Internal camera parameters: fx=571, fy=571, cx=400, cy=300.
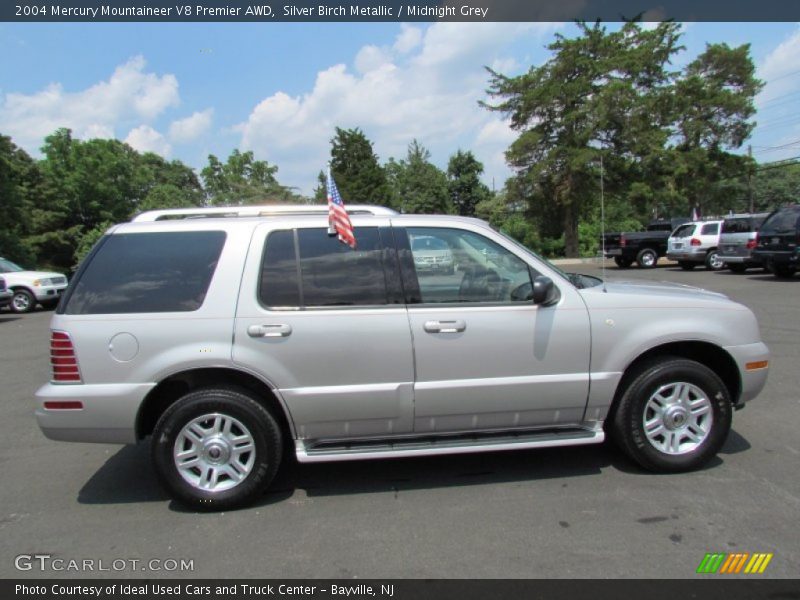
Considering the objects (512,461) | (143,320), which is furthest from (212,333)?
(512,461)

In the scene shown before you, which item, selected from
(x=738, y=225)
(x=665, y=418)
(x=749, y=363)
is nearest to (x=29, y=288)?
(x=665, y=418)

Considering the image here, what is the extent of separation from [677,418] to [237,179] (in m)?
56.4

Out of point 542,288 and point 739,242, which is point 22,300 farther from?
point 739,242

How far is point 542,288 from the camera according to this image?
12.0ft

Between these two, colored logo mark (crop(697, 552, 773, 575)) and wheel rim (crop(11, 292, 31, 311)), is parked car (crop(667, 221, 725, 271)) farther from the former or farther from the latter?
wheel rim (crop(11, 292, 31, 311))

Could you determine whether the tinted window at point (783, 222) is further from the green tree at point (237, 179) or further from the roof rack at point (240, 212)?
the green tree at point (237, 179)

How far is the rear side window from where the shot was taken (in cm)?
360

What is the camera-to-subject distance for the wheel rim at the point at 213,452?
358cm

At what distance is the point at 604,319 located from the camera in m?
3.83

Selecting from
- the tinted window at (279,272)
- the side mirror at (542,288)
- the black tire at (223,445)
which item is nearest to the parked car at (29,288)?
the black tire at (223,445)
